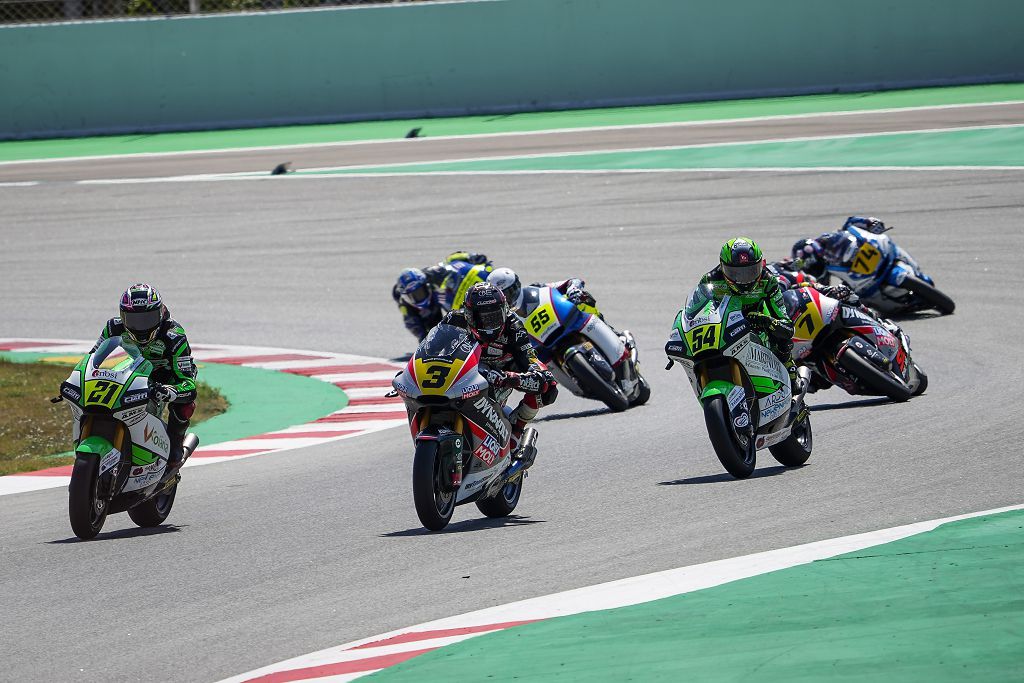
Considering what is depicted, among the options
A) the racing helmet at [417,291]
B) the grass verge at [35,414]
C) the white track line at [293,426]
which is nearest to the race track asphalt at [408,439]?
the white track line at [293,426]

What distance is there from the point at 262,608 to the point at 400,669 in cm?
139

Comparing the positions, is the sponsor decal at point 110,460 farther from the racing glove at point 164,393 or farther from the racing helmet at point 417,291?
the racing helmet at point 417,291

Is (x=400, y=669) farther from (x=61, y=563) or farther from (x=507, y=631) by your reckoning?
(x=61, y=563)

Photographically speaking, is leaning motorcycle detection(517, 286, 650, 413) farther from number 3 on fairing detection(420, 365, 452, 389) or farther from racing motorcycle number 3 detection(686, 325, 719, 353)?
number 3 on fairing detection(420, 365, 452, 389)

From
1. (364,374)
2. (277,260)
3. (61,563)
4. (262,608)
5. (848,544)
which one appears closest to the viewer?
(262,608)

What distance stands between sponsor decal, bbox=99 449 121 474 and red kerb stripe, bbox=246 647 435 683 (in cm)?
357

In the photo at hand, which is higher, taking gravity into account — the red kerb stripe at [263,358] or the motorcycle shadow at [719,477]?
the motorcycle shadow at [719,477]

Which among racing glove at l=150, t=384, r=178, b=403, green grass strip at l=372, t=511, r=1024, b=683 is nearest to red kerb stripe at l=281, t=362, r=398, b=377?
racing glove at l=150, t=384, r=178, b=403

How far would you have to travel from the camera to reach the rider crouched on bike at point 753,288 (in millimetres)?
10711

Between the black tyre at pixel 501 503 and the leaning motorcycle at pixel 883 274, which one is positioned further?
the leaning motorcycle at pixel 883 274

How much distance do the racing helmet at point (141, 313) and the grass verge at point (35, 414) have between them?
322cm

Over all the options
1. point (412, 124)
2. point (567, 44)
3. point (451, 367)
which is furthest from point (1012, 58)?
point (451, 367)

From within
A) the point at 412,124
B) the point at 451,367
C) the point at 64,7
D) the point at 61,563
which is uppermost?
the point at 451,367

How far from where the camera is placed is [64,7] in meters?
33.9
